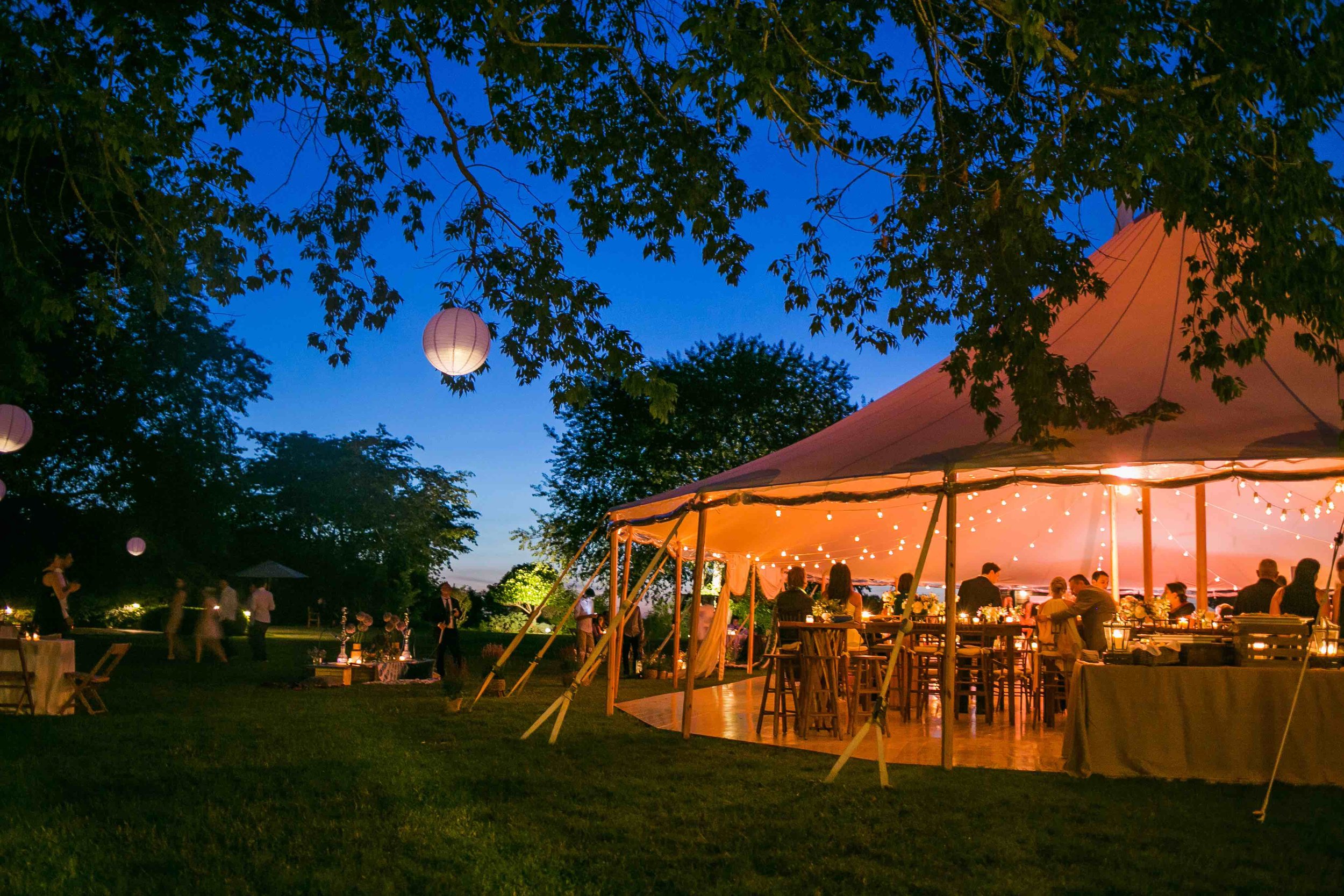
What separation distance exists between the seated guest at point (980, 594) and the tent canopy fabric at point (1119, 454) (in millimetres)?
1656

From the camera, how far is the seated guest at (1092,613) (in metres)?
8.59

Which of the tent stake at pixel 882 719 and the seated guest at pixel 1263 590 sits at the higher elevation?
the seated guest at pixel 1263 590

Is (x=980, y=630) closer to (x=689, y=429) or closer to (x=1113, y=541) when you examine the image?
(x=1113, y=541)

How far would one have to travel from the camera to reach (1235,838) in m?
4.63

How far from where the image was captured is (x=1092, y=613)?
29.5 feet

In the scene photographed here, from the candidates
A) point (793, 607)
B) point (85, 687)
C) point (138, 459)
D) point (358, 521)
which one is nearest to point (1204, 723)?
point (793, 607)

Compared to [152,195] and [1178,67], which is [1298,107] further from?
[152,195]

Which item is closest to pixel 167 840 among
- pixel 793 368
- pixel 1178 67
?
pixel 1178 67

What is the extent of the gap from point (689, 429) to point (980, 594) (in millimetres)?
13396

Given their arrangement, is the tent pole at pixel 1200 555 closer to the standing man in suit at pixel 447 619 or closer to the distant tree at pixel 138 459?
the standing man in suit at pixel 447 619

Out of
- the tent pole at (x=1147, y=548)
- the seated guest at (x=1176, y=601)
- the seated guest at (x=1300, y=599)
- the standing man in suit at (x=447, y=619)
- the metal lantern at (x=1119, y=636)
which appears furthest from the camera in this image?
the standing man in suit at (x=447, y=619)

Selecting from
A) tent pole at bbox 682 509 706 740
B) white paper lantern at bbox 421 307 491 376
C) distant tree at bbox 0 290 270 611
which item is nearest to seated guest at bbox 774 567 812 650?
tent pole at bbox 682 509 706 740

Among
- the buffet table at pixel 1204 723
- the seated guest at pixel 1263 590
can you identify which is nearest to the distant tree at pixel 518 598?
the seated guest at pixel 1263 590

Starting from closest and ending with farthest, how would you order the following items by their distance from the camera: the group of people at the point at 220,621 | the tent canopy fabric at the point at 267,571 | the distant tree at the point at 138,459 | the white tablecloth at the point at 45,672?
the white tablecloth at the point at 45,672 < the group of people at the point at 220,621 < the distant tree at the point at 138,459 < the tent canopy fabric at the point at 267,571
